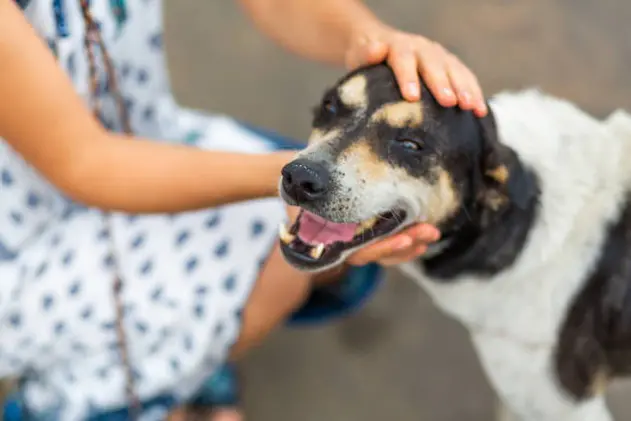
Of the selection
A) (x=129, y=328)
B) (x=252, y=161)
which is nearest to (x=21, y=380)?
(x=129, y=328)

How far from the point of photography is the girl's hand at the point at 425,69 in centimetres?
115

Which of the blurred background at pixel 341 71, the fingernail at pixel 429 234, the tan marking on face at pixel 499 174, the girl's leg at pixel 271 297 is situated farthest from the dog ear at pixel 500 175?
the blurred background at pixel 341 71

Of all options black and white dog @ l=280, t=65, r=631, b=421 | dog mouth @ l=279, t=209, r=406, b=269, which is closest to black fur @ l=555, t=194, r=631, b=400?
black and white dog @ l=280, t=65, r=631, b=421

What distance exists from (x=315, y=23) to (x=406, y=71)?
1.43ft

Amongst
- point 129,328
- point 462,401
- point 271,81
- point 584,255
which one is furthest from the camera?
point 271,81

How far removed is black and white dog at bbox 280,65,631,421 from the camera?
1.16 meters

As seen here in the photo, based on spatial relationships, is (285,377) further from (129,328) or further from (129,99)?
(129,99)

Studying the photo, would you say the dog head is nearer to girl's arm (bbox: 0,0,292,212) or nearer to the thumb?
the thumb

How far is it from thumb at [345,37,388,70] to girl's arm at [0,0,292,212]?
0.22m

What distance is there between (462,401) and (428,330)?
0.70ft

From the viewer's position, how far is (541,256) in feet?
4.24

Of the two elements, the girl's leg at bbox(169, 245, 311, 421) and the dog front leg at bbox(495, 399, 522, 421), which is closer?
the girl's leg at bbox(169, 245, 311, 421)

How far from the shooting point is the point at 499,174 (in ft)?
3.90

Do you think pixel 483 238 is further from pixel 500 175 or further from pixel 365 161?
pixel 365 161
